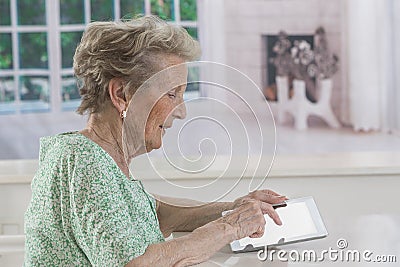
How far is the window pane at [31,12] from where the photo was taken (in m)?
3.47

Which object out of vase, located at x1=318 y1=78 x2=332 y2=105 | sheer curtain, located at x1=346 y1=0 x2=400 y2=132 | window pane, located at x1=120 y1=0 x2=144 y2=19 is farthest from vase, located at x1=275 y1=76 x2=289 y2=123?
window pane, located at x1=120 y1=0 x2=144 y2=19

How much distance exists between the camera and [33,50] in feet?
11.4

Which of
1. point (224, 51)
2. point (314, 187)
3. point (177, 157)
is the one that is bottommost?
point (314, 187)

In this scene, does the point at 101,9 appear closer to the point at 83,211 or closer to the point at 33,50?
the point at 33,50

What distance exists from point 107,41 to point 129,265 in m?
0.39

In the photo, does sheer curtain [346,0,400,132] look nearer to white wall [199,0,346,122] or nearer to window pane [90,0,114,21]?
white wall [199,0,346,122]

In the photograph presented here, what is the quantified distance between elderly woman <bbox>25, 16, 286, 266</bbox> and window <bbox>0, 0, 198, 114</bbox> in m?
2.08

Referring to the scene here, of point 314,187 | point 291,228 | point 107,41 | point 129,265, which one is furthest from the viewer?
point 314,187

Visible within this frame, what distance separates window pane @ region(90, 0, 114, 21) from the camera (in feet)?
11.5

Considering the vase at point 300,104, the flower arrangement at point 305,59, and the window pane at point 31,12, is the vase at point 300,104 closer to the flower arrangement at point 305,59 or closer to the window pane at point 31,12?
the flower arrangement at point 305,59

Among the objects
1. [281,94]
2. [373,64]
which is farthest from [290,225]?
[373,64]

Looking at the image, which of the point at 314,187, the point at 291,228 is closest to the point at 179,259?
the point at 291,228

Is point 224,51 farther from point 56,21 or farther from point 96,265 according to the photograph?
point 96,265

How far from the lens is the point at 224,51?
3.50 m
